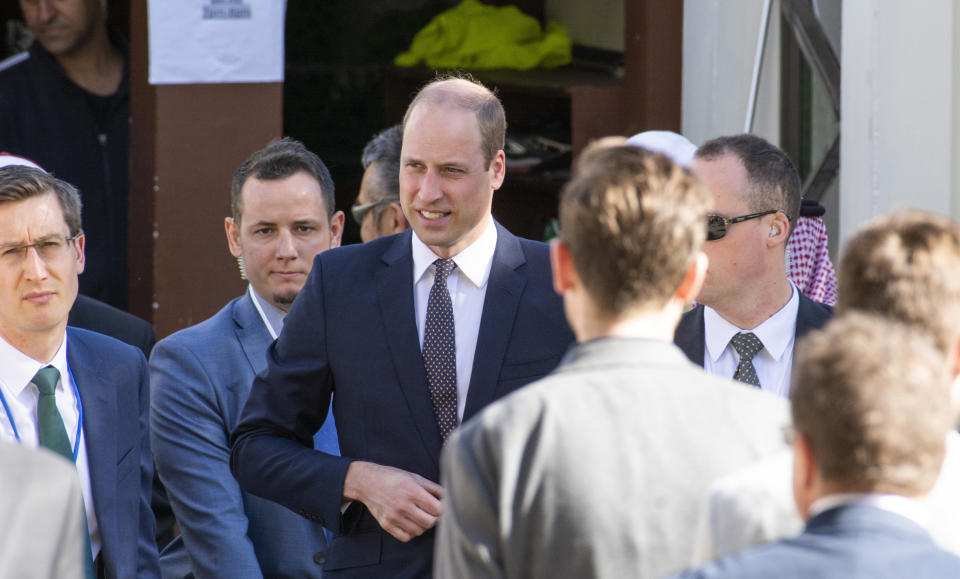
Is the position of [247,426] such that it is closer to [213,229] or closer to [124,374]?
[124,374]

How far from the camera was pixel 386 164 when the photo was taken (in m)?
4.50

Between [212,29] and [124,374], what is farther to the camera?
[212,29]

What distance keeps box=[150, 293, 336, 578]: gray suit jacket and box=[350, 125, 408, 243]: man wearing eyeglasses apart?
1.08 meters

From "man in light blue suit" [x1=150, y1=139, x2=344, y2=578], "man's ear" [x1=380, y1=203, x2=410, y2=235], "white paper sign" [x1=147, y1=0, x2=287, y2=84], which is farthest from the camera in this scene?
"white paper sign" [x1=147, y1=0, x2=287, y2=84]

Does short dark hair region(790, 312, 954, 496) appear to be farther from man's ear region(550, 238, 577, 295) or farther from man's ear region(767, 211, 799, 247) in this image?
man's ear region(767, 211, 799, 247)

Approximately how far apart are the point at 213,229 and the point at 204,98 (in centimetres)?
51

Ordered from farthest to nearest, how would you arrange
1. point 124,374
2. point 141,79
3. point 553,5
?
point 553,5 → point 141,79 → point 124,374

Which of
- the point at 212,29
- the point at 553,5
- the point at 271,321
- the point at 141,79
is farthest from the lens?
the point at 553,5

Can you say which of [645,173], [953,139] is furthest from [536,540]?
[953,139]

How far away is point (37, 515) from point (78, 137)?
13.3 feet

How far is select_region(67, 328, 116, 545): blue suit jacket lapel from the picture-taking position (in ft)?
9.42

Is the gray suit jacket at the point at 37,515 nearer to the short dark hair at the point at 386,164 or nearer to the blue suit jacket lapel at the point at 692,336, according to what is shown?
the blue suit jacket lapel at the point at 692,336

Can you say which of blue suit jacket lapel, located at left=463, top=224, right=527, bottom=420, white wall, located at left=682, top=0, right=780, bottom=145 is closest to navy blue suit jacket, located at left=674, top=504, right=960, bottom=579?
blue suit jacket lapel, located at left=463, top=224, right=527, bottom=420

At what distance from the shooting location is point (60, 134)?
547 centimetres
